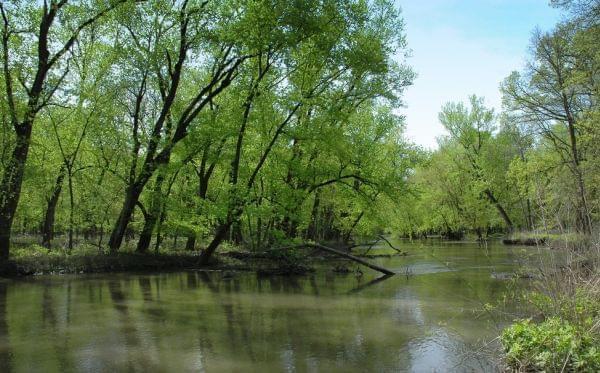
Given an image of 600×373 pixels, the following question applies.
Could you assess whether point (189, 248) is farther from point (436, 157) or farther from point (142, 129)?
point (436, 157)

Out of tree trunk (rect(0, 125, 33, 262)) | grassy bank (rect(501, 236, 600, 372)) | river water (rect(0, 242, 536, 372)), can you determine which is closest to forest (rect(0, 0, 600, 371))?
tree trunk (rect(0, 125, 33, 262))

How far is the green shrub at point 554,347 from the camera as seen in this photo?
240 inches

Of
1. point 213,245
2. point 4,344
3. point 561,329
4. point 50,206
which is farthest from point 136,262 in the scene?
point 561,329

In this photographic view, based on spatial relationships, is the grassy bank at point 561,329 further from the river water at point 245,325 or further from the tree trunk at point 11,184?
the tree trunk at point 11,184

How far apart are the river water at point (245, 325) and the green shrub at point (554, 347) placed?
775 mm

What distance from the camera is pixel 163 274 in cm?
2259

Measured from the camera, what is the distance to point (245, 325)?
11508mm

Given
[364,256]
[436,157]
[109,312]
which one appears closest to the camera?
[109,312]

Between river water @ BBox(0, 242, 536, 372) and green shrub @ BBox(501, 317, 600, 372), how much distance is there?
2.54 feet

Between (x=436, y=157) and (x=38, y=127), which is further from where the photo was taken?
(x=436, y=157)

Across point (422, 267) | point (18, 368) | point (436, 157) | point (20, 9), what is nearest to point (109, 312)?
point (18, 368)

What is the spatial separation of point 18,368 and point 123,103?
2155 centimetres

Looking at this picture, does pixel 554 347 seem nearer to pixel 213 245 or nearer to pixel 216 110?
pixel 213 245

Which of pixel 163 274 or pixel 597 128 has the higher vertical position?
pixel 597 128
